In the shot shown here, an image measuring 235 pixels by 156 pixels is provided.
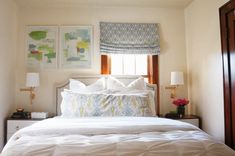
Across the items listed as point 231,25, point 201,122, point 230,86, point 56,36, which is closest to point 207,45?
point 231,25

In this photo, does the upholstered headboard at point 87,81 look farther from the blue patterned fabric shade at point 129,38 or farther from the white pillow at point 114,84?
the blue patterned fabric shade at point 129,38

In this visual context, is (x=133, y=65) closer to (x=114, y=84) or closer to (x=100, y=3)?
(x=114, y=84)

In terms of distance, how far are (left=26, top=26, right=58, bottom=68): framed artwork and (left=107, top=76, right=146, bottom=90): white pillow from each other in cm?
99

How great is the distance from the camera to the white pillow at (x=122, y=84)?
11.7 ft

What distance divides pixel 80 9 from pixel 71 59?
0.88 meters

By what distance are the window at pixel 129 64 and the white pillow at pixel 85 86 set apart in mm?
422

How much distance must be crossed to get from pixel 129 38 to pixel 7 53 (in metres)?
1.96

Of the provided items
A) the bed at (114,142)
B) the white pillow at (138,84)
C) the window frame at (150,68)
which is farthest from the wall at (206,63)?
the bed at (114,142)

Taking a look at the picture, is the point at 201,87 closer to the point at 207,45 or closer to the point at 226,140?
the point at 207,45

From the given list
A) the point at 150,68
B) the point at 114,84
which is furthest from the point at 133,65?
the point at 114,84

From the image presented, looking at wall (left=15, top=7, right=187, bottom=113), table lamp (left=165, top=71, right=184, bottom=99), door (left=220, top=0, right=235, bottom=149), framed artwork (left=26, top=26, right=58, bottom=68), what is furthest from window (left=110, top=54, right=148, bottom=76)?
door (left=220, top=0, right=235, bottom=149)

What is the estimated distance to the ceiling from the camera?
145 inches

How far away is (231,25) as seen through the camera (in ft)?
8.95

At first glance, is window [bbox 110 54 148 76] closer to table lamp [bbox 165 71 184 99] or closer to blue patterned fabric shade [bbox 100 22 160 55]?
blue patterned fabric shade [bbox 100 22 160 55]
